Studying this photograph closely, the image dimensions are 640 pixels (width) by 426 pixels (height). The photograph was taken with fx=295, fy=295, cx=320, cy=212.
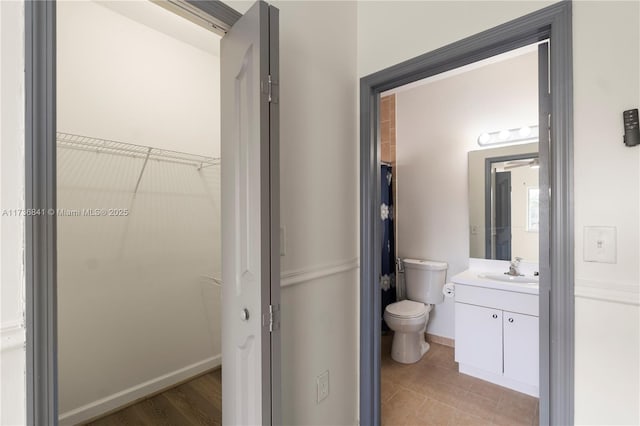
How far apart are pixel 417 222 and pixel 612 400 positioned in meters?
2.21

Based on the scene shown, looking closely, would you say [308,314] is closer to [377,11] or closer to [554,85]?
[554,85]

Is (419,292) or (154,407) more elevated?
(419,292)

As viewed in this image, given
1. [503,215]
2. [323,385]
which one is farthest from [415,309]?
[323,385]

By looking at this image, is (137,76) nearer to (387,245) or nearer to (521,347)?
(387,245)

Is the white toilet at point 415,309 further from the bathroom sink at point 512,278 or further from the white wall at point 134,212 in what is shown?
the white wall at point 134,212

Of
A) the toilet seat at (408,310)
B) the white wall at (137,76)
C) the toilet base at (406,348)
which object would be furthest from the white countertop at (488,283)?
the white wall at (137,76)

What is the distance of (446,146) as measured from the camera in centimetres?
295

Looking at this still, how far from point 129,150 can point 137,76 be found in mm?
541

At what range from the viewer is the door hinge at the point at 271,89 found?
96cm

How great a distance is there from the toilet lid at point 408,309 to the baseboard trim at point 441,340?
0.47 m

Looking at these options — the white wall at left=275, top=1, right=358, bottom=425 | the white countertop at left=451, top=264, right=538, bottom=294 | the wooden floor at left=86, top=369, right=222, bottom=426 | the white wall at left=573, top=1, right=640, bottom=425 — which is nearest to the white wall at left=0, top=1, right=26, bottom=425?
the white wall at left=275, top=1, right=358, bottom=425

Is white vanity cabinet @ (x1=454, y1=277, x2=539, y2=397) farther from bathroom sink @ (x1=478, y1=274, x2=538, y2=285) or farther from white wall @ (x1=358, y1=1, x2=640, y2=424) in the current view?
white wall @ (x1=358, y1=1, x2=640, y2=424)

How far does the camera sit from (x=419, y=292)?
2990mm

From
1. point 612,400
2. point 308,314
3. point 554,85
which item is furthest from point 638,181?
point 308,314
